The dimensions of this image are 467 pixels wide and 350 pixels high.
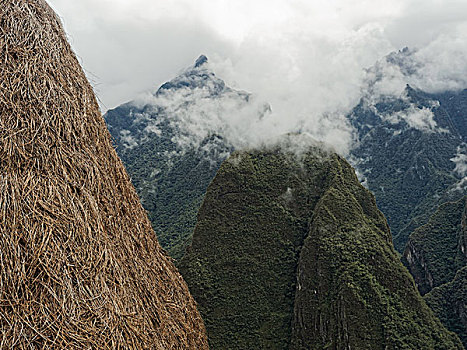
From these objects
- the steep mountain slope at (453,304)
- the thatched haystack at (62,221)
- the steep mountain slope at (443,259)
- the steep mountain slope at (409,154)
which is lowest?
the thatched haystack at (62,221)

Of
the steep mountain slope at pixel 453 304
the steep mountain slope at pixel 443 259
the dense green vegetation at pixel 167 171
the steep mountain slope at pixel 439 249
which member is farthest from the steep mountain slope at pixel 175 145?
the steep mountain slope at pixel 439 249

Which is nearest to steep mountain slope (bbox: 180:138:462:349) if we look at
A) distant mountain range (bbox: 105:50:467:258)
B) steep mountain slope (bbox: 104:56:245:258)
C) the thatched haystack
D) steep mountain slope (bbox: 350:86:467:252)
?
steep mountain slope (bbox: 104:56:245:258)

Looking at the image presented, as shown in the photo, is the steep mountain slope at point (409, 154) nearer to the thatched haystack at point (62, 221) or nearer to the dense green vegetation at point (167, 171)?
the dense green vegetation at point (167, 171)

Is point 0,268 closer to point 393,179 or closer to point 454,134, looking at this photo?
point 393,179

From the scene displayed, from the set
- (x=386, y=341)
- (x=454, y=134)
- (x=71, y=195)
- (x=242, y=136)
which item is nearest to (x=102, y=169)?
(x=71, y=195)

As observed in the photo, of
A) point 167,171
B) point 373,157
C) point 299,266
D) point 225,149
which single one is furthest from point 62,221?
point 373,157

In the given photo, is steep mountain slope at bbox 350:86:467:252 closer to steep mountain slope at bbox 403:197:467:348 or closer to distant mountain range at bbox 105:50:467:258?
distant mountain range at bbox 105:50:467:258
